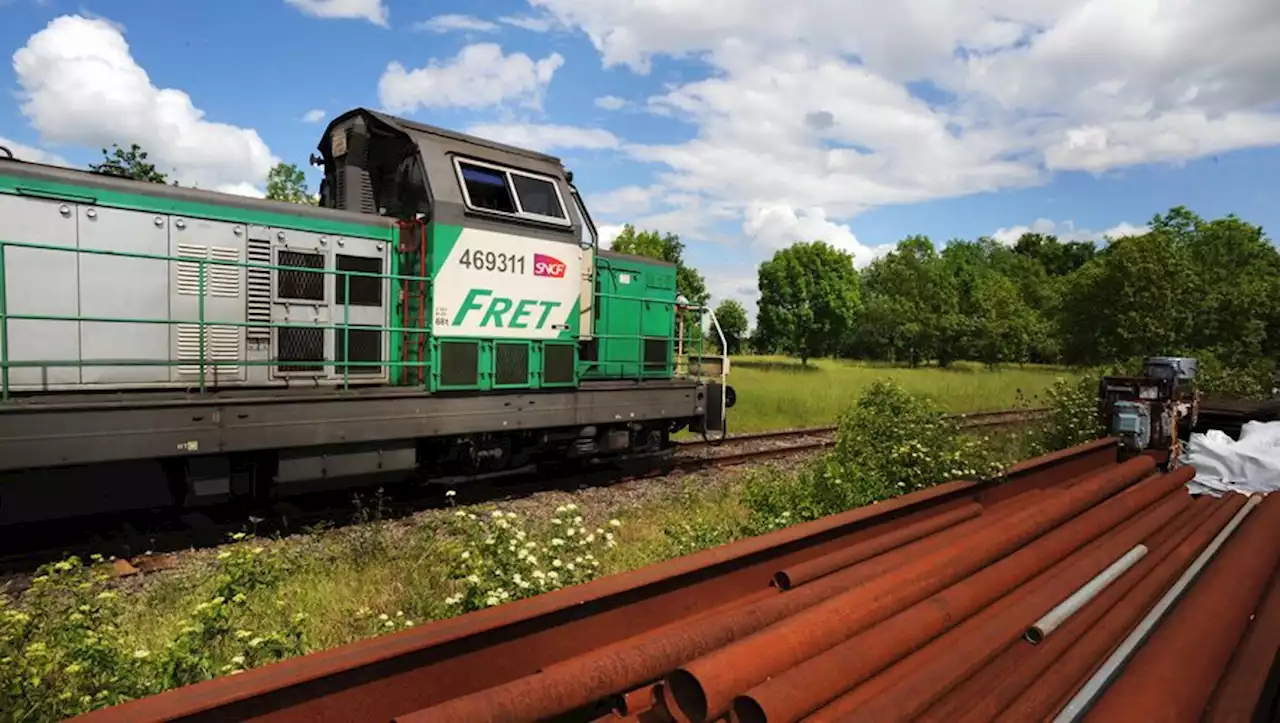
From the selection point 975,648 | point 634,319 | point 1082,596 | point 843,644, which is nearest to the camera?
point 843,644

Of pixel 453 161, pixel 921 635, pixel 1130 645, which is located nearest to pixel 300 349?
pixel 453 161

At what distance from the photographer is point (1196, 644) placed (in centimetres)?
278

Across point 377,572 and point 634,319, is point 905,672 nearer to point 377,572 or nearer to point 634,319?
point 377,572

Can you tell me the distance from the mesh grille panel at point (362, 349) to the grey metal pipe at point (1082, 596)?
6.34 m

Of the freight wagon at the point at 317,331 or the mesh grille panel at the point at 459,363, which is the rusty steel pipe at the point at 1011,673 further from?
the mesh grille panel at the point at 459,363

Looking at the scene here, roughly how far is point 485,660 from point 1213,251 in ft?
189

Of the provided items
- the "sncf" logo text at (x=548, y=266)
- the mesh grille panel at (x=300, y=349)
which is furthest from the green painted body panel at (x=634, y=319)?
the mesh grille panel at (x=300, y=349)

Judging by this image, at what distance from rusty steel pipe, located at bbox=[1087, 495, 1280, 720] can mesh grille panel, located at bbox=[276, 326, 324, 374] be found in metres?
6.64

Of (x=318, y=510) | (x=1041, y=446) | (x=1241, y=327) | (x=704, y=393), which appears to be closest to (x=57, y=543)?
(x=318, y=510)

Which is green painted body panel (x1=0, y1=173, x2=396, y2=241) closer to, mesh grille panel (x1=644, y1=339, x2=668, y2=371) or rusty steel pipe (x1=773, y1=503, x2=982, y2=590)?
mesh grille panel (x1=644, y1=339, x2=668, y2=371)

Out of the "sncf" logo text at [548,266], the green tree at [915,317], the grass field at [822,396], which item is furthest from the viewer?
the green tree at [915,317]

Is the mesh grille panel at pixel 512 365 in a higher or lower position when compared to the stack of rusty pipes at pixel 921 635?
higher

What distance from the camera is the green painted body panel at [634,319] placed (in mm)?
9430

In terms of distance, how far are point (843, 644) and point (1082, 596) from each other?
150cm
